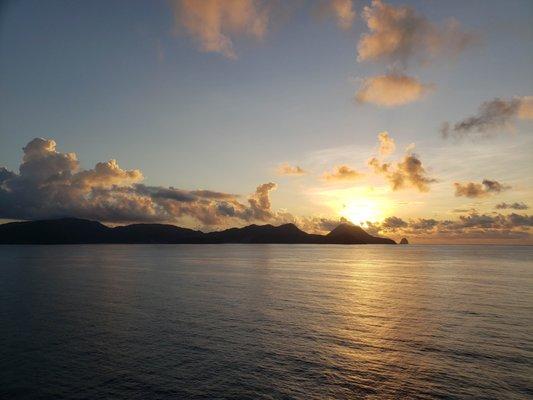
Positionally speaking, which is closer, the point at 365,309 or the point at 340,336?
A: the point at 340,336

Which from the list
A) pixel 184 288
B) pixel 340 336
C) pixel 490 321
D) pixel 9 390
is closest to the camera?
pixel 9 390

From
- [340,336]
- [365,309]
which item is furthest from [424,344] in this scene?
[365,309]

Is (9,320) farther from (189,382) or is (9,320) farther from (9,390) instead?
(189,382)

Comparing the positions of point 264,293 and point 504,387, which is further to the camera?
point 264,293

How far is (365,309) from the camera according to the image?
67.5 m

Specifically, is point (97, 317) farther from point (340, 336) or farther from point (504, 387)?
point (504, 387)

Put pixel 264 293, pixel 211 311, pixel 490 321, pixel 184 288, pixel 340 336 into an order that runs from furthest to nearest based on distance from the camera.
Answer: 1. pixel 184 288
2. pixel 264 293
3. pixel 211 311
4. pixel 490 321
5. pixel 340 336

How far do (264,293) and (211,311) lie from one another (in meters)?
24.6

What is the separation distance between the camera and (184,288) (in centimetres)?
9419

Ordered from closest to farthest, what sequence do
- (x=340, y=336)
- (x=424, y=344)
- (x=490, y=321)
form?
1. (x=424, y=344)
2. (x=340, y=336)
3. (x=490, y=321)

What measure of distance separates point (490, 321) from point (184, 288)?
219 ft

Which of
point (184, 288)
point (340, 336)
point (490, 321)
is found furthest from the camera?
point (184, 288)

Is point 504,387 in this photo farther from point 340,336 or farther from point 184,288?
point 184,288

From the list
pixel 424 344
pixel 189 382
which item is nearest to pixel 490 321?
pixel 424 344
